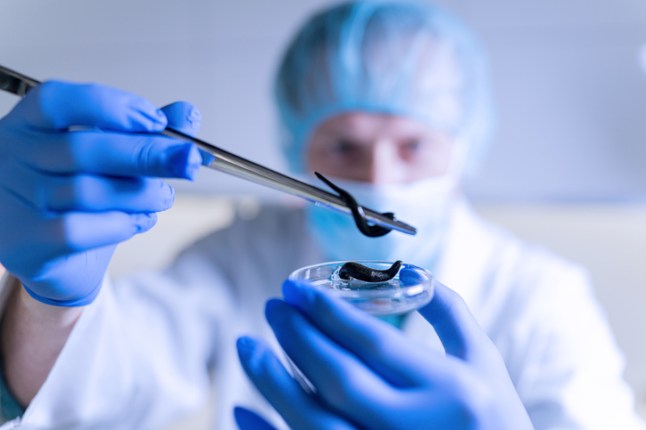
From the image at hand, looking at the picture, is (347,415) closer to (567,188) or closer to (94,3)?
(94,3)

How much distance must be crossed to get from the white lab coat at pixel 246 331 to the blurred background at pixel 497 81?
332 mm

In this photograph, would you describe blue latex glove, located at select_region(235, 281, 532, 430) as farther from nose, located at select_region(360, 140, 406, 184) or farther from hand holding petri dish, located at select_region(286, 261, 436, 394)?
nose, located at select_region(360, 140, 406, 184)

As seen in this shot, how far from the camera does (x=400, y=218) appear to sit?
870 millimetres

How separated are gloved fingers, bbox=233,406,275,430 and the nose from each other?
51cm

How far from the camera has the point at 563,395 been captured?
79cm

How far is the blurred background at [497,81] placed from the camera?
1.61 m

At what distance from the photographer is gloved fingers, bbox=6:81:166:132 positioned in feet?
1.49

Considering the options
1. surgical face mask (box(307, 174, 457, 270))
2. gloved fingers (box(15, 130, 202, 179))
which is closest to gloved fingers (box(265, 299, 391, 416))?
gloved fingers (box(15, 130, 202, 179))

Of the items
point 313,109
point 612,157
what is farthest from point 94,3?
point 612,157

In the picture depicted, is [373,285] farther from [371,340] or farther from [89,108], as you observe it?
[89,108]

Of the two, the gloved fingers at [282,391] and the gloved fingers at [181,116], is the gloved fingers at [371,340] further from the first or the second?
the gloved fingers at [181,116]

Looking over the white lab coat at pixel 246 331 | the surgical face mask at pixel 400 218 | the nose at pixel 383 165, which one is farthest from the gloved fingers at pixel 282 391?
the nose at pixel 383 165

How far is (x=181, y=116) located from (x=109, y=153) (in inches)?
2.8

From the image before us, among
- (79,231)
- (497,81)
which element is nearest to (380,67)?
(79,231)
